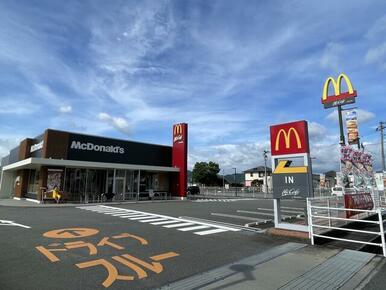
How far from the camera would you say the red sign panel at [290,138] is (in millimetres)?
9352

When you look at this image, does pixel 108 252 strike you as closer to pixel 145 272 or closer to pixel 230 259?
pixel 145 272

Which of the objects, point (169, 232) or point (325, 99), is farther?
point (325, 99)

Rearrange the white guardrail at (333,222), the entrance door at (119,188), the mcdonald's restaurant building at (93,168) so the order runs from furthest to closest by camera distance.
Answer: the entrance door at (119,188), the mcdonald's restaurant building at (93,168), the white guardrail at (333,222)

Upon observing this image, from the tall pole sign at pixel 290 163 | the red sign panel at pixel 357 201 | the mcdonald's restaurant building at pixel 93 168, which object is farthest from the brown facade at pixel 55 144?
the red sign panel at pixel 357 201

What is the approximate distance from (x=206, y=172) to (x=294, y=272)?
72.0 meters

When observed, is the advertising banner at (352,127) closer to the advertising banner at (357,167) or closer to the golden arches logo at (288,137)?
the advertising banner at (357,167)

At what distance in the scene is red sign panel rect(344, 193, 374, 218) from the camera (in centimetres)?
1176

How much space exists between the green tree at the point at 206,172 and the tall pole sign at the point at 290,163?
222ft

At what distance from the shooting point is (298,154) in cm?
943

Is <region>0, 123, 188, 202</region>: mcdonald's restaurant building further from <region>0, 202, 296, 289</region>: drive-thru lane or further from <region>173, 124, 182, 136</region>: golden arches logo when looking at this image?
<region>0, 202, 296, 289</region>: drive-thru lane

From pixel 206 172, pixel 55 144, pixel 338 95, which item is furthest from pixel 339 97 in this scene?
pixel 206 172

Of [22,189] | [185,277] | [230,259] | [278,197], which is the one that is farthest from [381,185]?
[22,189]

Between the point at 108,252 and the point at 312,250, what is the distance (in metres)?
5.08

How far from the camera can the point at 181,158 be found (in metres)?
31.0
